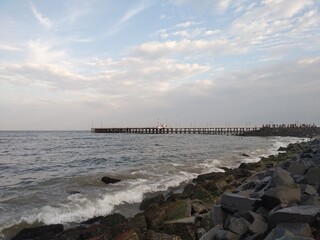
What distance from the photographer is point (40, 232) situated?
838cm

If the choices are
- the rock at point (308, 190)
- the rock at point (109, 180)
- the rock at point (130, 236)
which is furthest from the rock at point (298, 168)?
the rock at point (109, 180)

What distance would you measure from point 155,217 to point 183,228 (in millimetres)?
1271

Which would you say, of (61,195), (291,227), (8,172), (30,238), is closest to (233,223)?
(291,227)

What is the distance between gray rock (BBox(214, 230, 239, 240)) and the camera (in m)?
5.15

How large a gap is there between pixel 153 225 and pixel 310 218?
386cm

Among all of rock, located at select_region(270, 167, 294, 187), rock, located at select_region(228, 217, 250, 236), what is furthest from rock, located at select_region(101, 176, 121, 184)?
rock, located at select_region(228, 217, 250, 236)

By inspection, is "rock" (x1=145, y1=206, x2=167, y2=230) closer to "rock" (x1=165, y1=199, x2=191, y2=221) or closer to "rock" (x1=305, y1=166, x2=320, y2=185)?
"rock" (x1=165, y1=199, x2=191, y2=221)

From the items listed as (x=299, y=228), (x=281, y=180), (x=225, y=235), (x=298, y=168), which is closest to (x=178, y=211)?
(x=281, y=180)

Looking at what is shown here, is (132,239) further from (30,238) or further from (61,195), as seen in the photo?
(61,195)

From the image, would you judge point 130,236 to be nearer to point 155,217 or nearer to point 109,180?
point 155,217

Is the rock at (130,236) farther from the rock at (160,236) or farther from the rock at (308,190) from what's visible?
the rock at (308,190)

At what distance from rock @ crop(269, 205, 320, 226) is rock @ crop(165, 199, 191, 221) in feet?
10.4

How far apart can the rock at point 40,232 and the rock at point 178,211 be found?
2833 mm

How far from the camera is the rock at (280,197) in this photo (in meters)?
5.77
